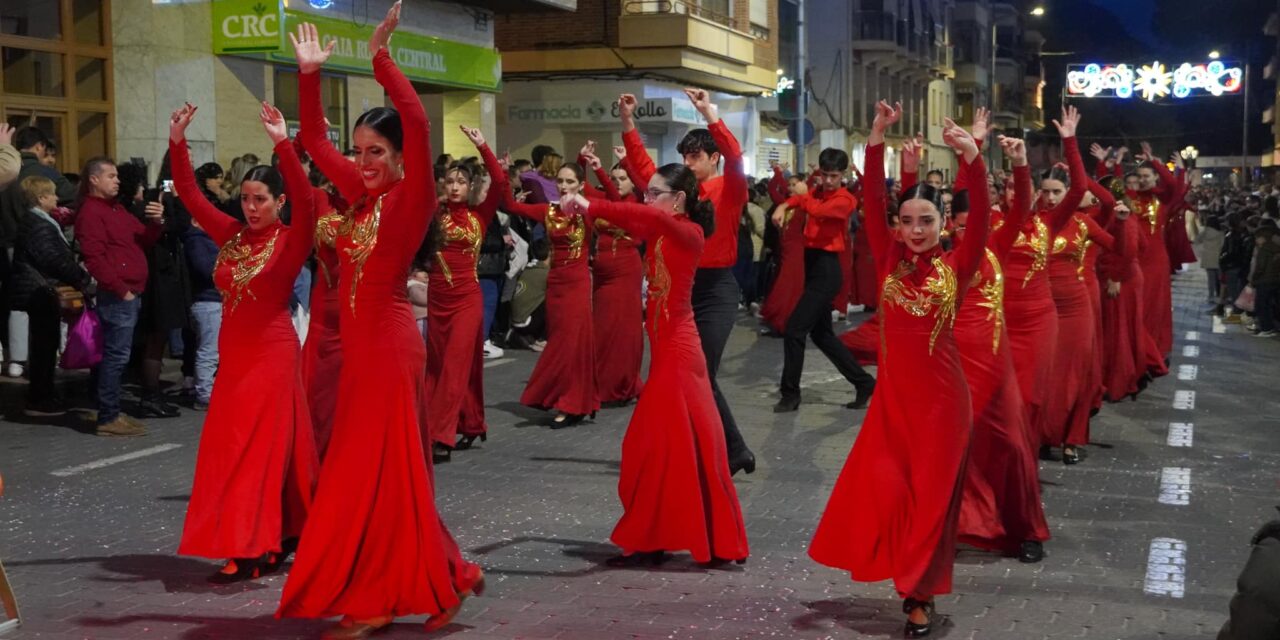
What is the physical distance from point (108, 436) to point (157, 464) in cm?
121

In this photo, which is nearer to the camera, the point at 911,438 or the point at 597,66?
the point at 911,438

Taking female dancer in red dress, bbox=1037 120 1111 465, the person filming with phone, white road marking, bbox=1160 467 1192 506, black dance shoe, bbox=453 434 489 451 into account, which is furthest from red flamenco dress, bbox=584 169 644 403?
white road marking, bbox=1160 467 1192 506

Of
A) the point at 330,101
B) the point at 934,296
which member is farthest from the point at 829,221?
the point at 330,101

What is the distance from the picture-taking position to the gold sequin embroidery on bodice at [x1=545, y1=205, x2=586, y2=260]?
458 inches

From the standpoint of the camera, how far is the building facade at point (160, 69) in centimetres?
1571

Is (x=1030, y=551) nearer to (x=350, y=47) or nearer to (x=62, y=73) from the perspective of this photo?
(x=62, y=73)

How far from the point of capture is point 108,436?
10.5 meters

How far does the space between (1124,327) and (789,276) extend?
20.2ft

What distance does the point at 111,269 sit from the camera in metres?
10.6

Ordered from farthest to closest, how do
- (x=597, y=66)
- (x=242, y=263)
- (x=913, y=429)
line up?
(x=597, y=66)
(x=242, y=263)
(x=913, y=429)

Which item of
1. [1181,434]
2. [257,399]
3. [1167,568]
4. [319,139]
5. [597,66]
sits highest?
[597,66]

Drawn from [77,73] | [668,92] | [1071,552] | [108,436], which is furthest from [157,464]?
[668,92]

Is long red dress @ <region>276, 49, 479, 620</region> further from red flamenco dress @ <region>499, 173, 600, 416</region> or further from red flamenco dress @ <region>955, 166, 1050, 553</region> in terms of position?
red flamenco dress @ <region>499, 173, 600, 416</region>

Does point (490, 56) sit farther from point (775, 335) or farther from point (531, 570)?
point (531, 570)
